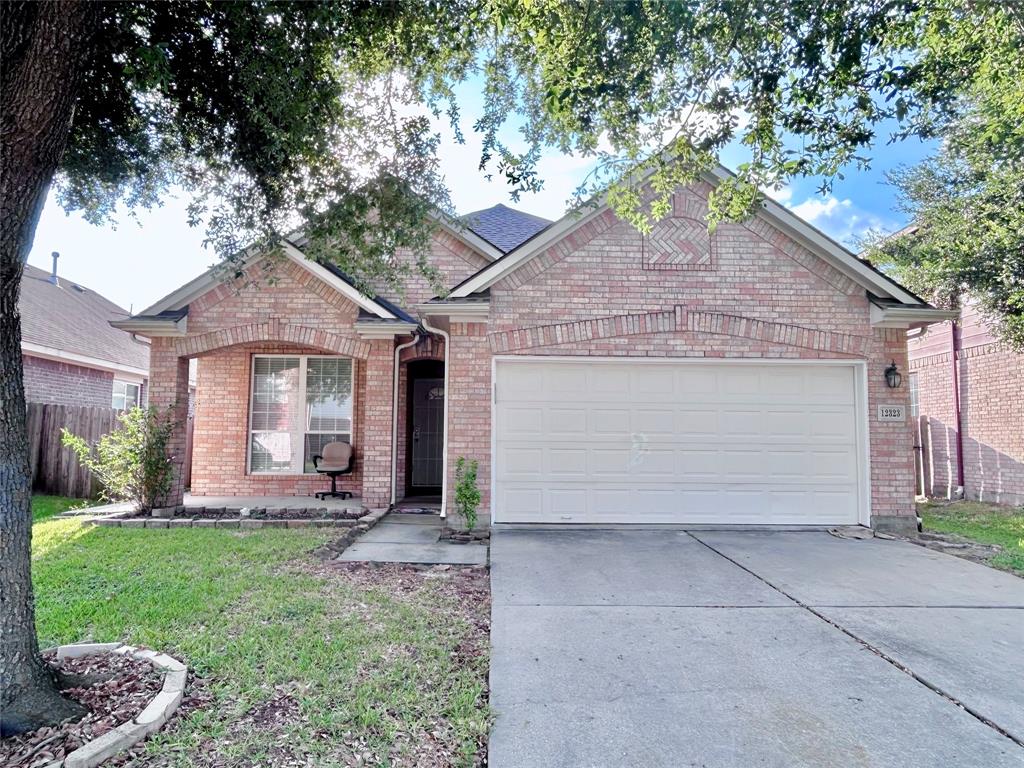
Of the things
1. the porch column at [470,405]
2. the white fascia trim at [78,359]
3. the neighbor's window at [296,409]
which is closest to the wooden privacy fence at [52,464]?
the white fascia trim at [78,359]

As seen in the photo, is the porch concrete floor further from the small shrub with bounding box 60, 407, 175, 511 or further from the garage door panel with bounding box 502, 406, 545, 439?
the garage door panel with bounding box 502, 406, 545, 439

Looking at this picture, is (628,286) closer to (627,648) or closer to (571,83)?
(571,83)

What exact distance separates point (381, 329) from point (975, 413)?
12.6 meters

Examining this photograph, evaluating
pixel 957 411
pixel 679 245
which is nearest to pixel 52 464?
pixel 679 245

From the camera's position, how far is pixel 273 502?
9969mm

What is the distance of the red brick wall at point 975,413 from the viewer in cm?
1162

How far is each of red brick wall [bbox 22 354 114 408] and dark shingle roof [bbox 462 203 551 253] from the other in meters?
10.8

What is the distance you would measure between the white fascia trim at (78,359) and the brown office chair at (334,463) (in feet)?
19.2

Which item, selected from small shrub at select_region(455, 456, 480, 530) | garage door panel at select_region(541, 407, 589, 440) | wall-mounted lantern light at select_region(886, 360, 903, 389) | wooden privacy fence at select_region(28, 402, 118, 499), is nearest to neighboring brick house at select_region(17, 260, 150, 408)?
wooden privacy fence at select_region(28, 402, 118, 499)

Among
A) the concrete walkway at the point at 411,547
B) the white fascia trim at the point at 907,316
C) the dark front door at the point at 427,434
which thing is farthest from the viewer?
the dark front door at the point at 427,434

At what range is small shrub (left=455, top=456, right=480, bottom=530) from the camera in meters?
7.66

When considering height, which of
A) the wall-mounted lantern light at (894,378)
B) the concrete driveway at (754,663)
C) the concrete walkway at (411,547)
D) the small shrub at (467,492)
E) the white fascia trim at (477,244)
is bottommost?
the concrete driveway at (754,663)

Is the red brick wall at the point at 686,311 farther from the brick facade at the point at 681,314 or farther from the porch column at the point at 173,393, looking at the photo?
the porch column at the point at 173,393

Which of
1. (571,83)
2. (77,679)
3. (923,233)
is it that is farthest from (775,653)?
(923,233)
